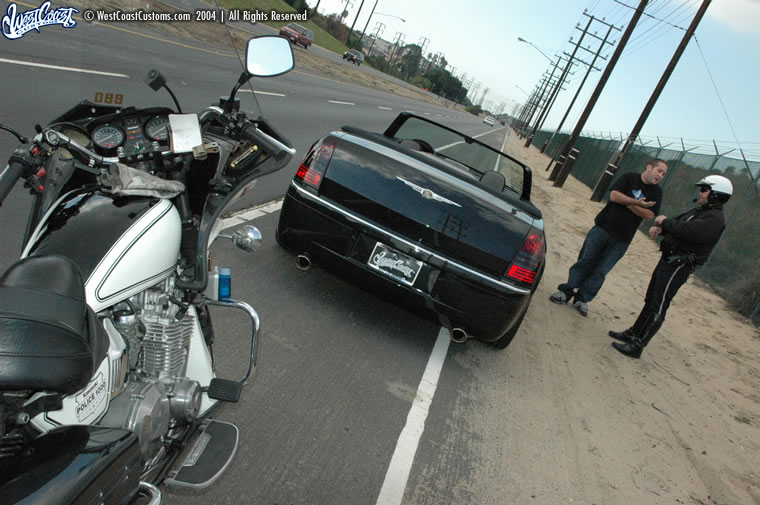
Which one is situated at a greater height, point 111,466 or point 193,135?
point 193,135

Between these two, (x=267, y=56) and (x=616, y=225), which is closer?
(x=267, y=56)

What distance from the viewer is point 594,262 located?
6.53m

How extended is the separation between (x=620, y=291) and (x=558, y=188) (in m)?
14.5

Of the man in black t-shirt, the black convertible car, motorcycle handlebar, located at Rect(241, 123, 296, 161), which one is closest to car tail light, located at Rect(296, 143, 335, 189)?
the black convertible car

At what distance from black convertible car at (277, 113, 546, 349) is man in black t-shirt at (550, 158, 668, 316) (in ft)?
8.66

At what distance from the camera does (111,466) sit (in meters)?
1.40

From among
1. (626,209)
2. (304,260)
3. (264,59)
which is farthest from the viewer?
(626,209)

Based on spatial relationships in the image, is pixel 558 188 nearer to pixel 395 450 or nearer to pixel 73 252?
pixel 395 450

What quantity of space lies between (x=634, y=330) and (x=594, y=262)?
0.97m

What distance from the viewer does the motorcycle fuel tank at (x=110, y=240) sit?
1736mm

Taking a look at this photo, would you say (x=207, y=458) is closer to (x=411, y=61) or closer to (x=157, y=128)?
(x=157, y=128)

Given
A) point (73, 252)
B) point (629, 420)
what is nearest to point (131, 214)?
point (73, 252)

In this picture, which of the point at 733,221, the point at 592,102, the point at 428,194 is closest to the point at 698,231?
the point at 428,194

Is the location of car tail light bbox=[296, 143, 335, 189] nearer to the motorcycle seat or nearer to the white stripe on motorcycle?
the white stripe on motorcycle
